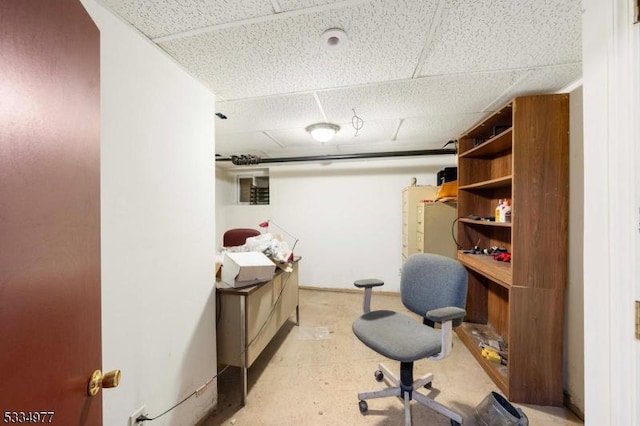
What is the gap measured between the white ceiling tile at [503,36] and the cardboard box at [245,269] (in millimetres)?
1681

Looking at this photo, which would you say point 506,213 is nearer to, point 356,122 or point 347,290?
point 356,122

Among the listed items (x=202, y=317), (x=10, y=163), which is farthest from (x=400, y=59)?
(x=202, y=317)

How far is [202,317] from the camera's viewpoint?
1.49 m

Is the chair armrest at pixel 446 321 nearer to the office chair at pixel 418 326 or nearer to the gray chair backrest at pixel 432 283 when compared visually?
the office chair at pixel 418 326

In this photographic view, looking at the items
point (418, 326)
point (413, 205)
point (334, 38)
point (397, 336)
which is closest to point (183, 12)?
point (334, 38)

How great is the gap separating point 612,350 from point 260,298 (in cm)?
170

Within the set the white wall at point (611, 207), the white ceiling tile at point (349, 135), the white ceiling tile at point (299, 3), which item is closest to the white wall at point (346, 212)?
the white ceiling tile at point (349, 135)

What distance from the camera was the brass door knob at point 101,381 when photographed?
23.0 inches

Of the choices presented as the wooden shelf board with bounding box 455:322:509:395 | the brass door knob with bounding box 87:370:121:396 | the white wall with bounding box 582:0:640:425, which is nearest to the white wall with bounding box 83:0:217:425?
the brass door knob with bounding box 87:370:121:396

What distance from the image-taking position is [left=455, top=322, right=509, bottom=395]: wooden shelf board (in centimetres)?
167

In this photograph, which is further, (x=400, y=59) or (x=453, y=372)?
(x=453, y=372)

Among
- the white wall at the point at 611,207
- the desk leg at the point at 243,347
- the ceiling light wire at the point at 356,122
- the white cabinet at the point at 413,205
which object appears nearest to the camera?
the white wall at the point at 611,207

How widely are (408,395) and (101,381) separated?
155cm

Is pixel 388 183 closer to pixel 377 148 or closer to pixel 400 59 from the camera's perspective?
pixel 377 148
